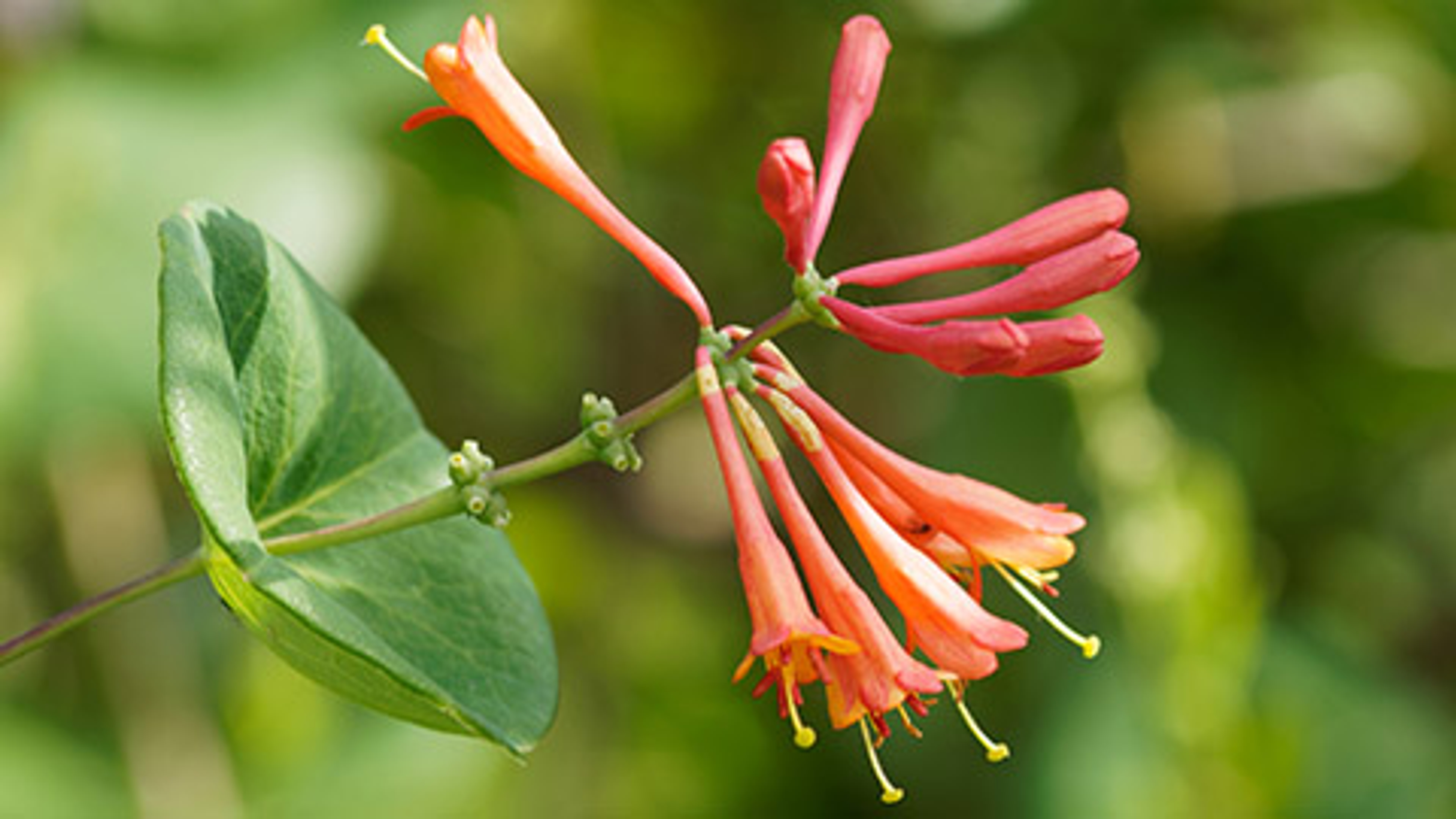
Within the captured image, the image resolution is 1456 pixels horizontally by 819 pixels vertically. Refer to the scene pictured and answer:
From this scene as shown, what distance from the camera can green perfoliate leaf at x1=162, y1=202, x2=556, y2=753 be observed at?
0.96 m

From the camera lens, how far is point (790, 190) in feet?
3.34

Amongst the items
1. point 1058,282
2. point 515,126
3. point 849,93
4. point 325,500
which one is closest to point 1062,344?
point 1058,282

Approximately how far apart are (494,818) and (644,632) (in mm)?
430

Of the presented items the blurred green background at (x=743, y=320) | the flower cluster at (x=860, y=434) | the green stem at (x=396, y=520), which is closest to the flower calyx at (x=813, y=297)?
the flower cluster at (x=860, y=434)

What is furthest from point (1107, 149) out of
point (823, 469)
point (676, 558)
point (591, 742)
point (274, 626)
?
point (274, 626)

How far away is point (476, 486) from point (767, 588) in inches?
7.5

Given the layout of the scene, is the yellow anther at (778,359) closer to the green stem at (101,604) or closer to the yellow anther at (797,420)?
the yellow anther at (797,420)

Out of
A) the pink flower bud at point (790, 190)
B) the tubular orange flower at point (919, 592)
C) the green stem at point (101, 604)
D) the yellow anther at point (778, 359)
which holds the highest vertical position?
the pink flower bud at point (790, 190)

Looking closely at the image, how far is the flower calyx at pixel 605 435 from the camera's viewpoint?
102 cm

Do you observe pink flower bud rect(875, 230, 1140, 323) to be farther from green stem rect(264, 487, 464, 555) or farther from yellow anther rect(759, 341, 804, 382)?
green stem rect(264, 487, 464, 555)

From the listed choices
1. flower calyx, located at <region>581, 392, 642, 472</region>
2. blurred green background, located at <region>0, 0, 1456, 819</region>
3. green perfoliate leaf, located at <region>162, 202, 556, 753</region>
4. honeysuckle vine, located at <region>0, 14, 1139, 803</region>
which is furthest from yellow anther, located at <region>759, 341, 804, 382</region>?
blurred green background, located at <region>0, 0, 1456, 819</region>

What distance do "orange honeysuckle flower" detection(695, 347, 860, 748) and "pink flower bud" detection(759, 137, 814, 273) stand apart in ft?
0.29

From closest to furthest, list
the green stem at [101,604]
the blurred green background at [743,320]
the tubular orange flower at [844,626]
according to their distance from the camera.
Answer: the green stem at [101,604], the tubular orange flower at [844,626], the blurred green background at [743,320]

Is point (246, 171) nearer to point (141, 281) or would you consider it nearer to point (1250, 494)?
point (141, 281)
